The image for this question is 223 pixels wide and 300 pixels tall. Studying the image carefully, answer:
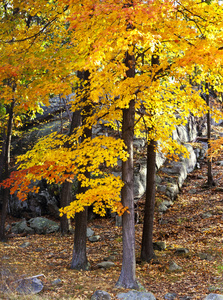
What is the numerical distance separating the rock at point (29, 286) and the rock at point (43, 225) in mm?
6982

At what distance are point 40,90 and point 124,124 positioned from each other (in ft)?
8.18

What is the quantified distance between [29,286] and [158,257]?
16.1ft

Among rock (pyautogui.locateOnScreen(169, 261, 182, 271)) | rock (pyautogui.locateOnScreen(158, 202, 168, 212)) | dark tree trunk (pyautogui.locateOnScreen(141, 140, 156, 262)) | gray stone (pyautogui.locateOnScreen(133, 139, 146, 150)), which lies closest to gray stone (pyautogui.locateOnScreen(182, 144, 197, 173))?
gray stone (pyautogui.locateOnScreen(133, 139, 146, 150))

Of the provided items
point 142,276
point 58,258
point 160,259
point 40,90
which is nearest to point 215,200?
→ point 160,259

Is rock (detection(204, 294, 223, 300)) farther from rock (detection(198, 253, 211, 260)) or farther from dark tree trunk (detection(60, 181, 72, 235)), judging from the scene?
dark tree trunk (detection(60, 181, 72, 235))

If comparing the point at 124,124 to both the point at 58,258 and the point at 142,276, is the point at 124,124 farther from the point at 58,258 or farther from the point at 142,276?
the point at 58,258

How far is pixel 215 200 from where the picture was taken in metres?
14.9

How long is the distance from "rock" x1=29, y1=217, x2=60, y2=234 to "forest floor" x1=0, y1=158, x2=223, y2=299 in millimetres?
542

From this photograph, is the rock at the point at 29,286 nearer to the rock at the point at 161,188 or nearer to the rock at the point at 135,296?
the rock at the point at 135,296

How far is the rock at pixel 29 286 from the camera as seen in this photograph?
20.7 ft

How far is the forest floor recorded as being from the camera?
7.26m

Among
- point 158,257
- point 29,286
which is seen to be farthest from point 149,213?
point 29,286

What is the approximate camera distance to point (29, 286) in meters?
6.62

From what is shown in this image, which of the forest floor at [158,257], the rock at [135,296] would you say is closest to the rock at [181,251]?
the forest floor at [158,257]
